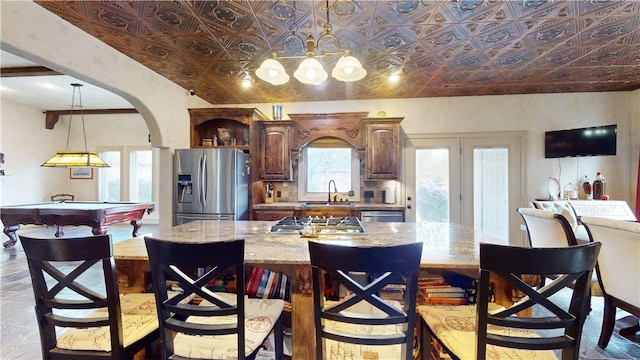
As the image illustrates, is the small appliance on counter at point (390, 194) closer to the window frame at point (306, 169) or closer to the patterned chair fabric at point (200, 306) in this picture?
the window frame at point (306, 169)

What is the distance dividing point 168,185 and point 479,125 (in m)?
4.96

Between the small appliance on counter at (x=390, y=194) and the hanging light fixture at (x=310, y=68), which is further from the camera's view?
the small appliance on counter at (x=390, y=194)

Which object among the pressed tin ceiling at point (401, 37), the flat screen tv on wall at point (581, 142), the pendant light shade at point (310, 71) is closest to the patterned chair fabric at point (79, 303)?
the pendant light shade at point (310, 71)

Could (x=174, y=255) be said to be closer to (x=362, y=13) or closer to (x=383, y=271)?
(x=383, y=271)

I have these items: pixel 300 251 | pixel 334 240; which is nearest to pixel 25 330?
pixel 300 251

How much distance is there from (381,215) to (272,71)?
2666 millimetres

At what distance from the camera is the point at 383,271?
953 mm

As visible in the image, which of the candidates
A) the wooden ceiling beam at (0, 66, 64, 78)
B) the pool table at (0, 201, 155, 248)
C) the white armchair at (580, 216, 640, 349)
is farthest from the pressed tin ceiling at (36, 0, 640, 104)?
the pool table at (0, 201, 155, 248)

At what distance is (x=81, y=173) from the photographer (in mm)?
7133

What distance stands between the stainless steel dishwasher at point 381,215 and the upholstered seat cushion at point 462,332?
244 centimetres

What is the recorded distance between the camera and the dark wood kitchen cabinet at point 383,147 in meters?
4.09

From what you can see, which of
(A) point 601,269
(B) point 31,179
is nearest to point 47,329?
(A) point 601,269

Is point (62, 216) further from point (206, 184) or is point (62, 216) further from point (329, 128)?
point (329, 128)

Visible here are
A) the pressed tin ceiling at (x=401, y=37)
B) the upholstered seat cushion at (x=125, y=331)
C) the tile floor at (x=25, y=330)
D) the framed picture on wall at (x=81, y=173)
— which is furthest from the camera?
the framed picture on wall at (x=81, y=173)
